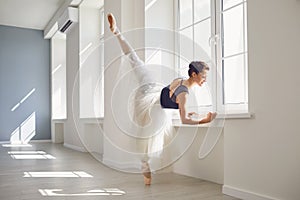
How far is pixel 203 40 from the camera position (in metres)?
3.16

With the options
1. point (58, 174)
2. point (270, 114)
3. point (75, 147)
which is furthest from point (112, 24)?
point (75, 147)

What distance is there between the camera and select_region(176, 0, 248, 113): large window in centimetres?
271

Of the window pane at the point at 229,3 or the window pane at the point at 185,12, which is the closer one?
the window pane at the point at 229,3

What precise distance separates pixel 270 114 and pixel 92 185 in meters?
1.51

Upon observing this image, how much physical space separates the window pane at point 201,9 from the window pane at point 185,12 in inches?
2.8

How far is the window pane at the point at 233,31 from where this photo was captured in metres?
2.74

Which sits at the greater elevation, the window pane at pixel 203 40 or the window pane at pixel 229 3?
the window pane at pixel 229 3

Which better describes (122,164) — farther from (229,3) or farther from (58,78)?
(58,78)

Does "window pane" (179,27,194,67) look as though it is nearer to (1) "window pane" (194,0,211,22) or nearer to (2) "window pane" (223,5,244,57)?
(1) "window pane" (194,0,211,22)

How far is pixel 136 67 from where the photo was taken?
2502mm

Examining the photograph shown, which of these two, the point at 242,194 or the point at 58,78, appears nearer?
the point at 242,194

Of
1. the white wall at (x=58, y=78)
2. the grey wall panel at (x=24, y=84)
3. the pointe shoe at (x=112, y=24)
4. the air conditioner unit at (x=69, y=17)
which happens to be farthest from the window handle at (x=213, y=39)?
the grey wall panel at (x=24, y=84)

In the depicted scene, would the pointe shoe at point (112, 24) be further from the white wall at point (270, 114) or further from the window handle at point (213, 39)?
the white wall at point (270, 114)

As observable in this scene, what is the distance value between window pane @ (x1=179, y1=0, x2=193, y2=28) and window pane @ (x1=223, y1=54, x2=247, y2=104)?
2.37 ft
